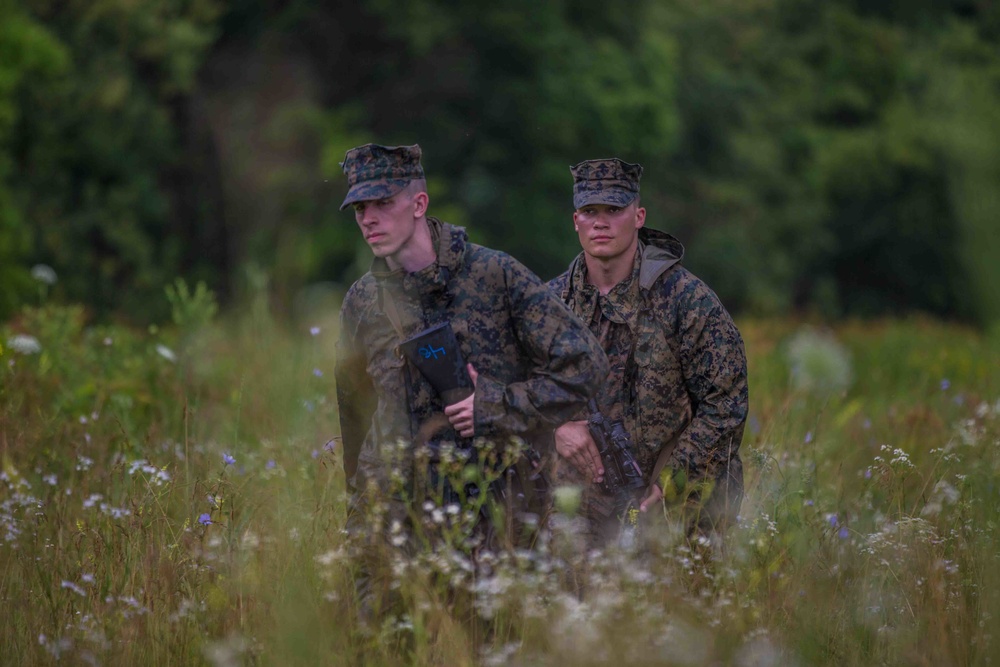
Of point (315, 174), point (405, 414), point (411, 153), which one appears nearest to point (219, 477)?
point (405, 414)

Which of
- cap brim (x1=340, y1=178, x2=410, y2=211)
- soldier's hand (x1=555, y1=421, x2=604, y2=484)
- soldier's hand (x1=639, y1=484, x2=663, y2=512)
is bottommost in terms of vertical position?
soldier's hand (x1=639, y1=484, x2=663, y2=512)

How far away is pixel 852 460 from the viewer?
6707mm

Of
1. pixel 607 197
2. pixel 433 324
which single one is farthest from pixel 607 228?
pixel 433 324

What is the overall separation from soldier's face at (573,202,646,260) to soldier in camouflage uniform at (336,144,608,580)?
2.71 feet

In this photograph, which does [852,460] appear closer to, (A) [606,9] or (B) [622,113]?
(B) [622,113]

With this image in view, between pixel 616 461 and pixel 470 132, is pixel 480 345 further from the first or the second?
pixel 470 132

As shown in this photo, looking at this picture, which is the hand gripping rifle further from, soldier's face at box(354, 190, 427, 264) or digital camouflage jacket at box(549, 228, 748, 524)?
soldier's face at box(354, 190, 427, 264)

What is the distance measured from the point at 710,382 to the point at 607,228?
28.5 inches

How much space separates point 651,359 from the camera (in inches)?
183

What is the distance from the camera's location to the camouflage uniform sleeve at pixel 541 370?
3.73m

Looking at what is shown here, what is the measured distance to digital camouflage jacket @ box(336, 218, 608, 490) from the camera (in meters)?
3.78

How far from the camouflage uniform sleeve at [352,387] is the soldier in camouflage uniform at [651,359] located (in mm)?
796

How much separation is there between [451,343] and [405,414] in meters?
0.28

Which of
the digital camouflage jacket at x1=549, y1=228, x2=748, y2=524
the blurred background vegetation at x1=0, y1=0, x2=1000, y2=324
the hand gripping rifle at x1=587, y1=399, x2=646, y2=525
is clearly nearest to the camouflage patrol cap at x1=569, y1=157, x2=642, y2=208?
the digital camouflage jacket at x1=549, y1=228, x2=748, y2=524
